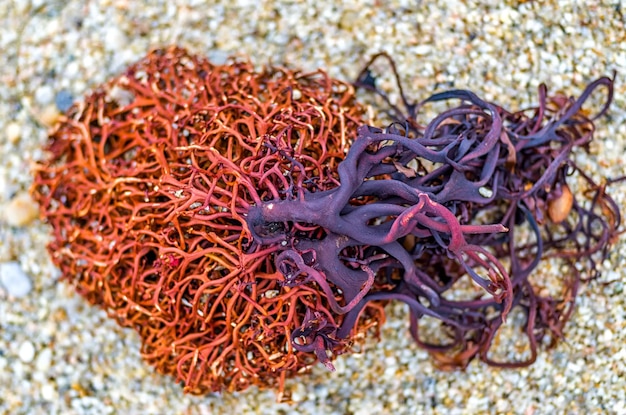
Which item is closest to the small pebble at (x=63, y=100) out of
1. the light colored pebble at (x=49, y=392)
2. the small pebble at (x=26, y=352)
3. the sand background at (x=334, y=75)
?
the sand background at (x=334, y=75)

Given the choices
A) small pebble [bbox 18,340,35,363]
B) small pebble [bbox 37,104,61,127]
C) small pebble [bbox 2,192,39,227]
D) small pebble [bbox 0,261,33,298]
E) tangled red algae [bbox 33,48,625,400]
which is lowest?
small pebble [bbox 18,340,35,363]

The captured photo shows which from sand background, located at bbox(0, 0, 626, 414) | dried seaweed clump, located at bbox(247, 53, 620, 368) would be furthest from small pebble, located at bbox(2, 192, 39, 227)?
dried seaweed clump, located at bbox(247, 53, 620, 368)

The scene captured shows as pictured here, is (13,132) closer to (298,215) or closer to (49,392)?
(49,392)

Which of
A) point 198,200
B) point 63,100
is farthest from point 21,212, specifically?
point 198,200

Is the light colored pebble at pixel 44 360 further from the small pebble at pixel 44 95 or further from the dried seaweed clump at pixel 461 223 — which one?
the dried seaweed clump at pixel 461 223

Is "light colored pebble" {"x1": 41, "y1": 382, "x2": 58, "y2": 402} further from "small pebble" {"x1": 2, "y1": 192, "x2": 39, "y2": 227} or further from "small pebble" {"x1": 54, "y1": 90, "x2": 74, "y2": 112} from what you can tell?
"small pebble" {"x1": 54, "y1": 90, "x2": 74, "y2": 112}

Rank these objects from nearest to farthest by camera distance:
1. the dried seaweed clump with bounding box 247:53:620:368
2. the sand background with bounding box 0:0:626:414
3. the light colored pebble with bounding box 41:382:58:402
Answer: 1. the dried seaweed clump with bounding box 247:53:620:368
2. the sand background with bounding box 0:0:626:414
3. the light colored pebble with bounding box 41:382:58:402

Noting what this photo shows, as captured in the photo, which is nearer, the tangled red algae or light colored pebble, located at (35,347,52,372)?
the tangled red algae
